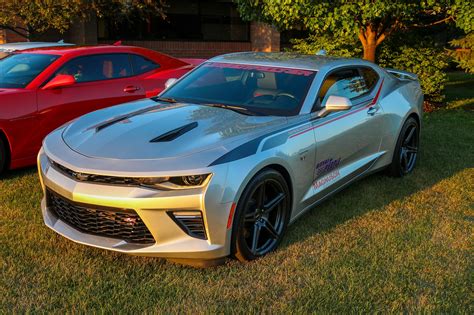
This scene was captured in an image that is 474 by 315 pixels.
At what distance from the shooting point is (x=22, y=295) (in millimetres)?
2941

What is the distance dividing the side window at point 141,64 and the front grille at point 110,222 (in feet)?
11.7

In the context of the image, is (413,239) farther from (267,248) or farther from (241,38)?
(241,38)

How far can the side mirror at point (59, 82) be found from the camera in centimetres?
545

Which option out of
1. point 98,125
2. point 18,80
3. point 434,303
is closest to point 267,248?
point 434,303

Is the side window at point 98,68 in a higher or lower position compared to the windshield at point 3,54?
lower

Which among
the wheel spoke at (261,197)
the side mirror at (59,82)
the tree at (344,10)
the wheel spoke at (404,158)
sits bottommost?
the wheel spoke at (404,158)

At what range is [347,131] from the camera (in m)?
4.39

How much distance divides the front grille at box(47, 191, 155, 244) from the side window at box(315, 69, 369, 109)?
1917 millimetres

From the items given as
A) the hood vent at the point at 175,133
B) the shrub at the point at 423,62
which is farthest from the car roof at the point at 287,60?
the shrub at the point at 423,62

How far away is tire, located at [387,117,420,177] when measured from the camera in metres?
5.45

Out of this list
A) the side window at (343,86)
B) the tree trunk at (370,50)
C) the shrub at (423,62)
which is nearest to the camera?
the side window at (343,86)

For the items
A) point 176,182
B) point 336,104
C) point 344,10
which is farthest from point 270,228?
point 344,10

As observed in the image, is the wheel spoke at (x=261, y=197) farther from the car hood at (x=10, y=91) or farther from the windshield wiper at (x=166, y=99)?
the car hood at (x=10, y=91)

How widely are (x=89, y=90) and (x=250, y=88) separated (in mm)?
2433
